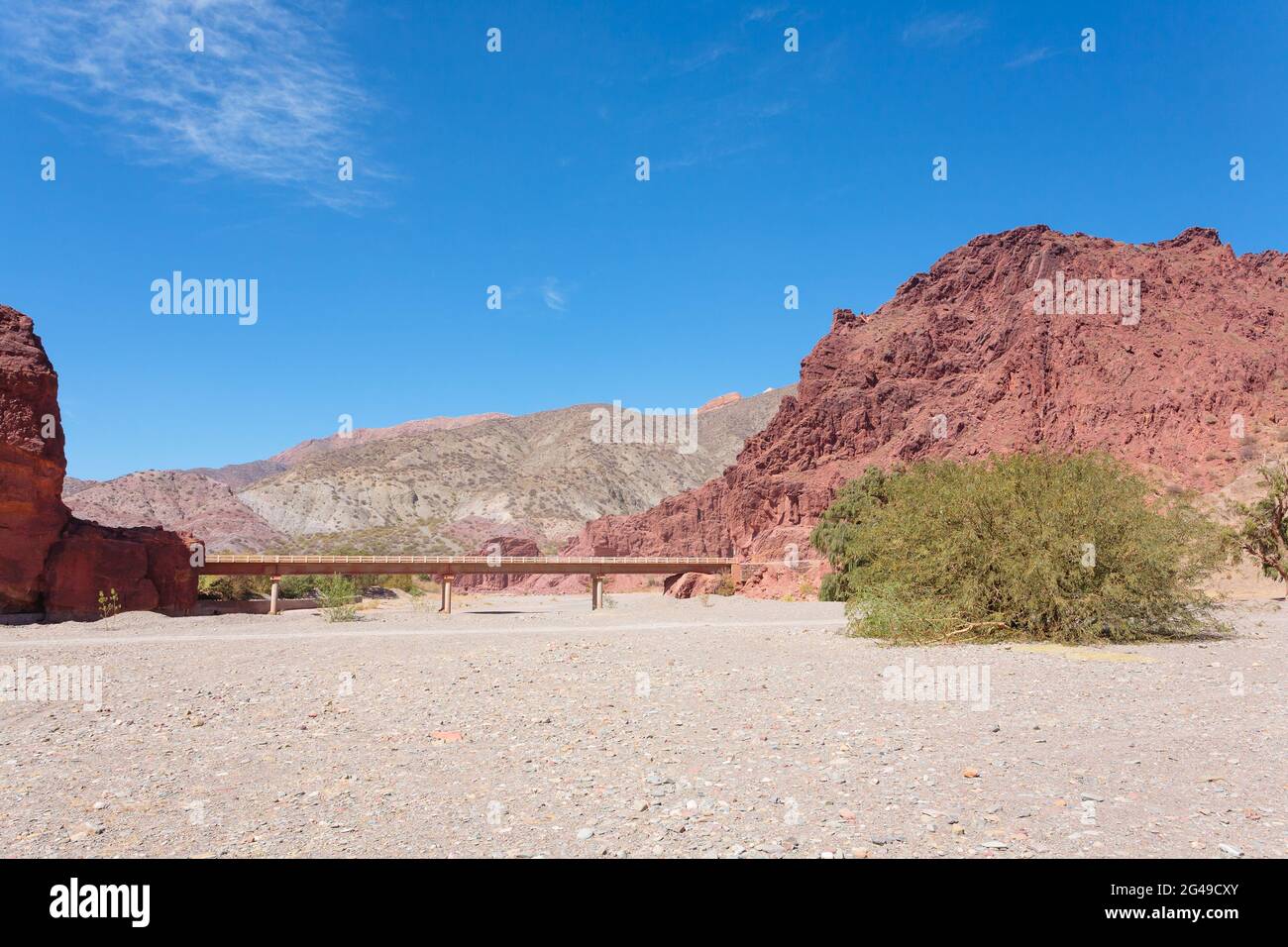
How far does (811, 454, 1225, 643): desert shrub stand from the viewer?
17.2m

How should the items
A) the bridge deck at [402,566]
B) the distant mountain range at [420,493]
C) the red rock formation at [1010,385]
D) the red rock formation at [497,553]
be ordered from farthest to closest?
the distant mountain range at [420,493], the red rock formation at [497,553], the red rock formation at [1010,385], the bridge deck at [402,566]

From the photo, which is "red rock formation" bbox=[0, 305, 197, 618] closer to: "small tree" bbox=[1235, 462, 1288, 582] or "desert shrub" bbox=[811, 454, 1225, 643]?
"desert shrub" bbox=[811, 454, 1225, 643]

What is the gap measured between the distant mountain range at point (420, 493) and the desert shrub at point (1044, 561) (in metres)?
59.7

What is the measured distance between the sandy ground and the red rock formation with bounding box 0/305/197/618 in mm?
12889

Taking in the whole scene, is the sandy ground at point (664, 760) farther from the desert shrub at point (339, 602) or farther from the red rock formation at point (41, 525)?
the desert shrub at point (339, 602)

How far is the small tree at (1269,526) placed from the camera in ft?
110

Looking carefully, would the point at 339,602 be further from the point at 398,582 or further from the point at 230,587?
the point at 398,582

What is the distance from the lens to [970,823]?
5.38 meters

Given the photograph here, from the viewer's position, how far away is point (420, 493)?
97812 mm

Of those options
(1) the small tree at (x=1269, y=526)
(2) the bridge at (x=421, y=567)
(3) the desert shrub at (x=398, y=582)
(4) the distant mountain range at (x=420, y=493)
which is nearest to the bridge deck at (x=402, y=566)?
(2) the bridge at (x=421, y=567)

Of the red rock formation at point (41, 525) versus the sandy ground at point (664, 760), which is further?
the red rock formation at point (41, 525)

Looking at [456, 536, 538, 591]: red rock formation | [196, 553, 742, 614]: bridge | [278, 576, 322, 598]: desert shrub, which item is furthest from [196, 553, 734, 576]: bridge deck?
[456, 536, 538, 591]: red rock formation

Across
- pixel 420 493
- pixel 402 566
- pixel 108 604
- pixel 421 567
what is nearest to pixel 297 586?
pixel 402 566

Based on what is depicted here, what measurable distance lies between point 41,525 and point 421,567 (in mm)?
17304
